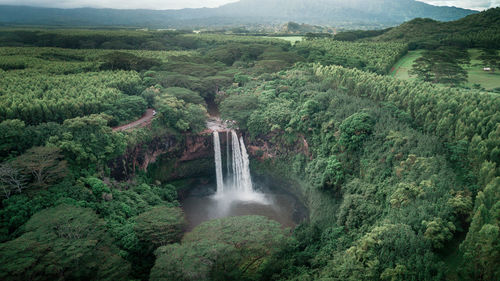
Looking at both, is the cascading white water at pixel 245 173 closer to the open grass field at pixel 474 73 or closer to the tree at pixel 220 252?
the tree at pixel 220 252

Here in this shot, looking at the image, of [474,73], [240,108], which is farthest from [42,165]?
[474,73]

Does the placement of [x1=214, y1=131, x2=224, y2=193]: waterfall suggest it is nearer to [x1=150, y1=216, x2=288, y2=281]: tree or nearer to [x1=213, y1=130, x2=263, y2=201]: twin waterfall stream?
[x1=213, y1=130, x2=263, y2=201]: twin waterfall stream

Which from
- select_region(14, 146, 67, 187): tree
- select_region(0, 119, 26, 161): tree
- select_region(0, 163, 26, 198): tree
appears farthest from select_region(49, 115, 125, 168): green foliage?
select_region(0, 163, 26, 198): tree

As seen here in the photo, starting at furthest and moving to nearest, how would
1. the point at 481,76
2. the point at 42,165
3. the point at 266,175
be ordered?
the point at 481,76, the point at 266,175, the point at 42,165

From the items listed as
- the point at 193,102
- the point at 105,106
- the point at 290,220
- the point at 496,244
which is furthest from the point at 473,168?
the point at 105,106

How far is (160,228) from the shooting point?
22.1 metres

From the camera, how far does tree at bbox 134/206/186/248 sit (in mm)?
21875

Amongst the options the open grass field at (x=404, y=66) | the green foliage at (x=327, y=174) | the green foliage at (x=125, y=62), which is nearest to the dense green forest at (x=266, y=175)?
the green foliage at (x=327, y=174)

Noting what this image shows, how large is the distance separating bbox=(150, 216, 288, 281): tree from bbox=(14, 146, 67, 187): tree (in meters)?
10.5

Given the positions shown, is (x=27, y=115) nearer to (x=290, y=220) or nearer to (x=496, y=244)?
(x=290, y=220)

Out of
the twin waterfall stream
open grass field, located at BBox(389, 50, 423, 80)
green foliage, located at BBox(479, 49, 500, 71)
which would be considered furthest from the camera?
open grass field, located at BBox(389, 50, 423, 80)

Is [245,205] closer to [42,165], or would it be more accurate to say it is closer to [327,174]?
[327,174]

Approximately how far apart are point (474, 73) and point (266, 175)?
32019mm

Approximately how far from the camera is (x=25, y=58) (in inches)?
1921
